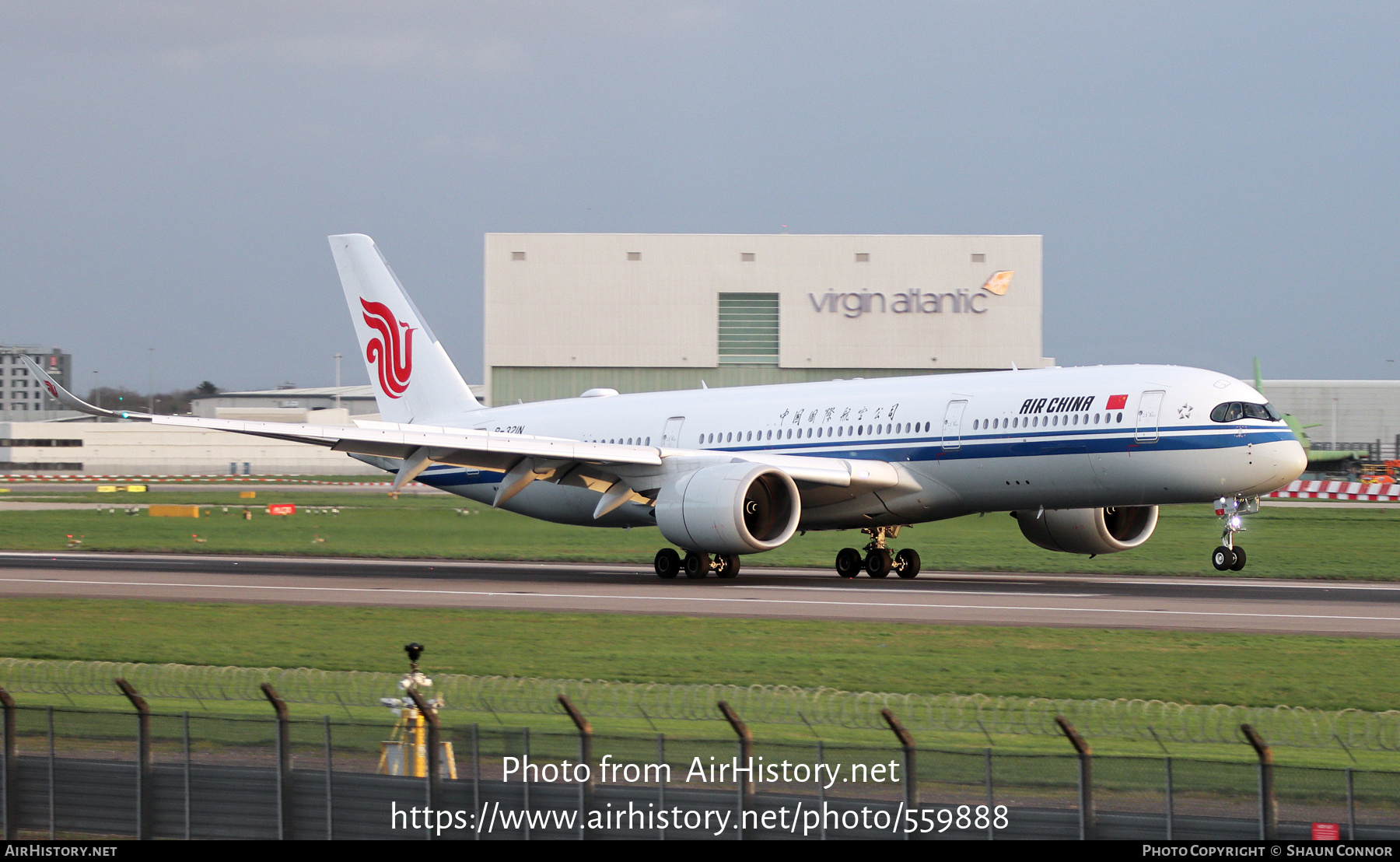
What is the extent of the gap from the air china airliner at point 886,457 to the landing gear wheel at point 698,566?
0.07 meters

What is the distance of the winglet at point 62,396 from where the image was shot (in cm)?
3061

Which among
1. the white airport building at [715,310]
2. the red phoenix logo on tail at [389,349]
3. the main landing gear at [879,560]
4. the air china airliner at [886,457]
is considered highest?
the white airport building at [715,310]

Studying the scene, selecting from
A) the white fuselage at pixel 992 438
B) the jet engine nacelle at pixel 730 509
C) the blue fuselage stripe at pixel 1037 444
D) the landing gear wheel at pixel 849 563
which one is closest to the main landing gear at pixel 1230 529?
Result: the white fuselage at pixel 992 438

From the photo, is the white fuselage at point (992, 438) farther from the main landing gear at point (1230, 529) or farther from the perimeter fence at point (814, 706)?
the perimeter fence at point (814, 706)

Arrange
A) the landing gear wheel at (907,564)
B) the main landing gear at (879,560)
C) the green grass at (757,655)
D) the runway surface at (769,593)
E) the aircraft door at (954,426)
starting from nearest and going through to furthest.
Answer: the green grass at (757,655) < the runway surface at (769,593) < the aircraft door at (954,426) < the landing gear wheel at (907,564) < the main landing gear at (879,560)

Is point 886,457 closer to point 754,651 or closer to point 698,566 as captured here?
point 698,566

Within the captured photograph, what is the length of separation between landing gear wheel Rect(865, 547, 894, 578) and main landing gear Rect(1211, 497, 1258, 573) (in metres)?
7.89

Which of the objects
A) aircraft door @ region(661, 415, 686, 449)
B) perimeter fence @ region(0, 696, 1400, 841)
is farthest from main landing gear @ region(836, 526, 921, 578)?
perimeter fence @ region(0, 696, 1400, 841)

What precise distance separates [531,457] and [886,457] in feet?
26.4

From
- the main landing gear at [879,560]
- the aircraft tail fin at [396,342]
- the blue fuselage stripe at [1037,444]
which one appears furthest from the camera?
the aircraft tail fin at [396,342]

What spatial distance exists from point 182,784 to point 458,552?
3234cm

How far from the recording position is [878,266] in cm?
9425

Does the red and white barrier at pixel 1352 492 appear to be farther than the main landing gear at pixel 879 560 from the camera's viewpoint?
Yes

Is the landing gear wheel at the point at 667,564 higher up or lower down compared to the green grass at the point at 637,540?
higher up
